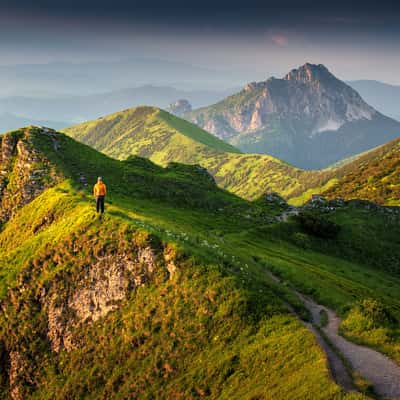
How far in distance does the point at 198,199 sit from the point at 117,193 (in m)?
22.3

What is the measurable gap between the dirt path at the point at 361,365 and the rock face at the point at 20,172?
6291 centimetres

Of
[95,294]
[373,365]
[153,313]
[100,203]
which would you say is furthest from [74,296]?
[373,365]

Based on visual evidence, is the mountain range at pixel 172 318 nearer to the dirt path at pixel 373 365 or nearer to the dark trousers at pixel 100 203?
the dirt path at pixel 373 365

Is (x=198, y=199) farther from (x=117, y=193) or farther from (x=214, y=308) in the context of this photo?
(x=214, y=308)

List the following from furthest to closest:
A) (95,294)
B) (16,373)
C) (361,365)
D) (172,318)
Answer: (95,294)
(16,373)
(172,318)
(361,365)

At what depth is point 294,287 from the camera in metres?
44.6

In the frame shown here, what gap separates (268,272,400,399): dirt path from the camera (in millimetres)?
23578

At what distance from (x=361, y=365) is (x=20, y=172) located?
7737 cm

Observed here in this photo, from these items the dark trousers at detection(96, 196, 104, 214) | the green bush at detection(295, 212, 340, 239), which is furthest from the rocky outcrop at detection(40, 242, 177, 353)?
the green bush at detection(295, 212, 340, 239)

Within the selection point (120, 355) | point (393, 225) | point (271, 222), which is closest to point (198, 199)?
point (271, 222)

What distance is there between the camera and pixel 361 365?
2606 centimetres

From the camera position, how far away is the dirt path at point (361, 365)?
77.4ft

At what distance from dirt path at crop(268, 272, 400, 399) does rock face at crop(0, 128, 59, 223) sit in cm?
6291

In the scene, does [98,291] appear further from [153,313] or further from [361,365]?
[361,365]
